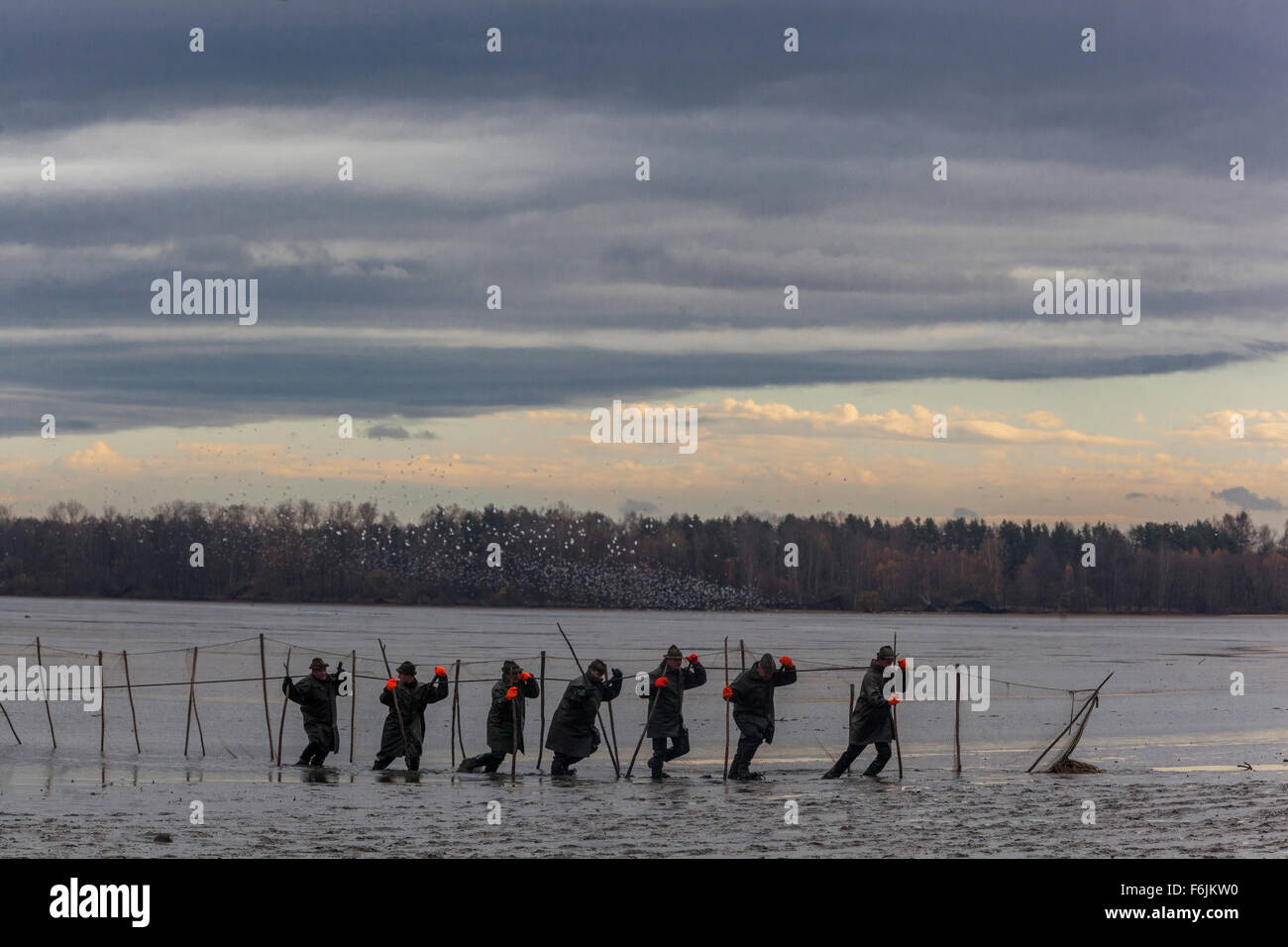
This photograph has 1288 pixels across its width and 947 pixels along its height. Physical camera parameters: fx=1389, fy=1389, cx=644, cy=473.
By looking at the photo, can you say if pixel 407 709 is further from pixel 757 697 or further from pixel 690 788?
pixel 757 697

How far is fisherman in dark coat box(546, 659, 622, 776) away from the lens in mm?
20438

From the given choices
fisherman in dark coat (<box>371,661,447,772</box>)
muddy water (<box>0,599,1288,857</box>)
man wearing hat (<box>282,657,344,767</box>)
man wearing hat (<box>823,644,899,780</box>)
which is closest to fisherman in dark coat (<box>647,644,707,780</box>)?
muddy water (<box>0,599,1288,857</box>)

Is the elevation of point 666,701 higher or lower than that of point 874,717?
higher

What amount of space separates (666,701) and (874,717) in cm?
312

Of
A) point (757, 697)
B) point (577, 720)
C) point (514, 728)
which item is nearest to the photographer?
point (757, 697)

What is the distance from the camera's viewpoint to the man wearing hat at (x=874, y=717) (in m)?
20.2

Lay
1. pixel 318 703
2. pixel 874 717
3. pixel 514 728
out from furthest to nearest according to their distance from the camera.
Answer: pixel 318 703
pixel 514 728
pixel 874 717

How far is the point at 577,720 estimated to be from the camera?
2092cm

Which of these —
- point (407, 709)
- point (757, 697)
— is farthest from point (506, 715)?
point (757, 697)

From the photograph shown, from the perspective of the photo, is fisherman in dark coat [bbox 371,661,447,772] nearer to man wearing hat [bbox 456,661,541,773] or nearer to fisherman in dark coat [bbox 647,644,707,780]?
man wearing hat [bbox 456,661,541,773]

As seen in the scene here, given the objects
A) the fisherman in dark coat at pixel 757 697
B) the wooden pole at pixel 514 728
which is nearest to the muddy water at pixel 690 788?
the wooden pole at pixel 514 728

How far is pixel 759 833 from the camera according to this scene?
15820mm

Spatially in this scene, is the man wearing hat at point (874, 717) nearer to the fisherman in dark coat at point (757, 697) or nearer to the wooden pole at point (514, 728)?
the fisherman in dark coat at point (757, 697)
